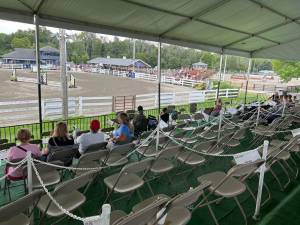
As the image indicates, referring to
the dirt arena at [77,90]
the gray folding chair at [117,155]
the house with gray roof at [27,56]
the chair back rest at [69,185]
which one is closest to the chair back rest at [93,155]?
the gray folding chair at [117,155]

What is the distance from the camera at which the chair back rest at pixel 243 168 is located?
310 centimetres

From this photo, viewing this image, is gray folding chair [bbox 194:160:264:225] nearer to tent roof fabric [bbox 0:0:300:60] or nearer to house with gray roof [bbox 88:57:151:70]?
tent roof fabric [bbox 0:0:300:60]

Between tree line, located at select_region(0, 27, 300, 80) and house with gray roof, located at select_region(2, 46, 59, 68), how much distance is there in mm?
3074

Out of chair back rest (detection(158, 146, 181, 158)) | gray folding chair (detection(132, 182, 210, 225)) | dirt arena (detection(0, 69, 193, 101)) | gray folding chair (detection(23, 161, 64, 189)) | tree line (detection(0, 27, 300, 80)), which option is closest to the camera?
gray folding chair (detection(132, 182, 210, 225))

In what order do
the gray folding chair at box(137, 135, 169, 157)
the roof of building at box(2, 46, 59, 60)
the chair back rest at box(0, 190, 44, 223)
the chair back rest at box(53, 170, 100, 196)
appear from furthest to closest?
the roof of building at box(2, 46, 59, 60) → the gray folding chair at box(137, 135, 169, 157) → the chair back rest at box(53, 170, 100, 196) → the chair back rest at box(0, 190, 44, 223)

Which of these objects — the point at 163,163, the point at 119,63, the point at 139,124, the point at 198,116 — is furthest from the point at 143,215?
the point at 119,63

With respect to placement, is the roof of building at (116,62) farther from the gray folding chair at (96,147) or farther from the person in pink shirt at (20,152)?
the person in pink shirt at (20,152)

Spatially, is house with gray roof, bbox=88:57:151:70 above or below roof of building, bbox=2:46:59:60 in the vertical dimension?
below

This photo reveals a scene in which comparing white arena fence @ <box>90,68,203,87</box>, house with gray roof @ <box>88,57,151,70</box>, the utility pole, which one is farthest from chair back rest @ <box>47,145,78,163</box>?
house with gray roof @ <box>88,57,151,70</box>

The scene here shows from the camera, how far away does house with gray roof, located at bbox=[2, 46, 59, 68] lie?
188ft

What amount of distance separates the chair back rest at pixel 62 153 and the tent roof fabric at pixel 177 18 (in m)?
3.02

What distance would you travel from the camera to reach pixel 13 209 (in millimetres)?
2184

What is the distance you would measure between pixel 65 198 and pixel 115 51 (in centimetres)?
6909

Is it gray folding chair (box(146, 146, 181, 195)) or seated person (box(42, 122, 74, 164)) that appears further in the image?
seated person (box(42, 122, 74, 164))
